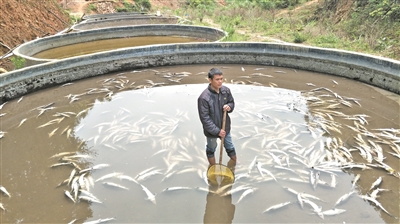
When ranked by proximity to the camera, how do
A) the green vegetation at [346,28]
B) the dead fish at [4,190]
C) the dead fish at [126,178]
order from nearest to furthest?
the dead fish at [4,190] < the dead fish at [126,178] < the green vegetation at [346,28]

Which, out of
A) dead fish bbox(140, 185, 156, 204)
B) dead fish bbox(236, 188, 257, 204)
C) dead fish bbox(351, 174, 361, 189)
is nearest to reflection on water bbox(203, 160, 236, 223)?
dead fish bbox(236, 188, 257, 204)

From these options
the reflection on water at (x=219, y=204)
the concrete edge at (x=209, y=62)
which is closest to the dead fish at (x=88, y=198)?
the reflection on water at (x=219, y=204)

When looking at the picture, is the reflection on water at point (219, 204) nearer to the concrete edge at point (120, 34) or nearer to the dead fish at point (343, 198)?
the dead fish at point (343, 198)

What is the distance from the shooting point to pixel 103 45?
A: 14.0 m

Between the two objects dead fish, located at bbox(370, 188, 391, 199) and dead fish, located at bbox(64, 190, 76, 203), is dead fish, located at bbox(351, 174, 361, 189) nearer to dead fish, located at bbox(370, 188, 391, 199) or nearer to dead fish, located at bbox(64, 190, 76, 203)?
dead fish, located at bbox(370, 188, 391, 199)

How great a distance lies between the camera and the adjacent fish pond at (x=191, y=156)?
371 cm

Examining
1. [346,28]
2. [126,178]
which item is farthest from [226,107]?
[346,28]

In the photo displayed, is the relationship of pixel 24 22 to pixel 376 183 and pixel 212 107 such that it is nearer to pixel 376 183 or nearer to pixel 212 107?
pixel 212 107

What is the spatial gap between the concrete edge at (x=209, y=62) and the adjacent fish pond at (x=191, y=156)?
360 millimetres

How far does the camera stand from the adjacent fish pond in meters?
3.71

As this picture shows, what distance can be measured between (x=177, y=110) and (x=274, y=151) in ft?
8.11

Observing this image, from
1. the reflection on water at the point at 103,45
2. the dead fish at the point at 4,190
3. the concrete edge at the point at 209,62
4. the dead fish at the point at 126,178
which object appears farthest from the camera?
the reflection on water at the point at 103,45

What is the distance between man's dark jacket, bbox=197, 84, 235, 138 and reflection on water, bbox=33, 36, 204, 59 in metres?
10.2

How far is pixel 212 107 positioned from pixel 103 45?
38.4ft
